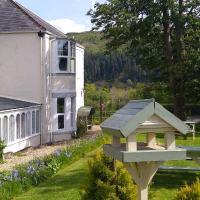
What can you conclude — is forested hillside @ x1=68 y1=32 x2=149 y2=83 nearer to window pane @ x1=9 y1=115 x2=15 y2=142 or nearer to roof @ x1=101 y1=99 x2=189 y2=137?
window pane @ x1=9 y1=115 x2=15 y2=142

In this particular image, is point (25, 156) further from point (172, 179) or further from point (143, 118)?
point (143, 118)

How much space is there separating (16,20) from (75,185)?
15110 millimetres

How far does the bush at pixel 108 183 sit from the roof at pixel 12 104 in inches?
512

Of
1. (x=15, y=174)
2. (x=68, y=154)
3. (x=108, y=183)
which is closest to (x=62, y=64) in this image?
(x=68, y=154)

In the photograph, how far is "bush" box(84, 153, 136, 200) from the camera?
8008 mm

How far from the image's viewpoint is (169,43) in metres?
30.3

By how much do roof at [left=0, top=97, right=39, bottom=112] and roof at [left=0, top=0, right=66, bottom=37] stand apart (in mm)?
4038

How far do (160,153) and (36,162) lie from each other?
31.8 feet

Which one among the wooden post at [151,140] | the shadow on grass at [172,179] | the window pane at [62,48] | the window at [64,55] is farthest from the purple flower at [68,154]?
the wooden post at [151,140]

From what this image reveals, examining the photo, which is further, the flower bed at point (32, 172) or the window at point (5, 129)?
the window at point (5, 129)

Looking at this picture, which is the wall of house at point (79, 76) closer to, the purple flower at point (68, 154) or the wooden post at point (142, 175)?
the purple flower at point (68, 154)

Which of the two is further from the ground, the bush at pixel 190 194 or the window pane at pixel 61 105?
the window pane at pixel 61 105

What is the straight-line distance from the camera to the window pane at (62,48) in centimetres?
2616

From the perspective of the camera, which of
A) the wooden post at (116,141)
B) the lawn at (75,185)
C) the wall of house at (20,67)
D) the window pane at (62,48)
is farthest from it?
the window pane at (62,48)
